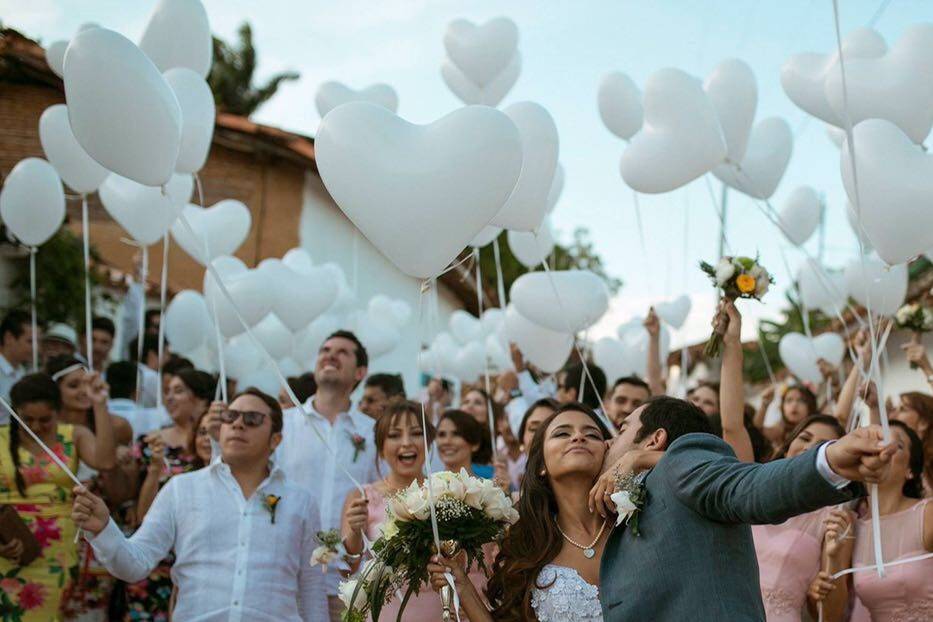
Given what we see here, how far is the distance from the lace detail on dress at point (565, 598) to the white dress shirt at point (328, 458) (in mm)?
2466

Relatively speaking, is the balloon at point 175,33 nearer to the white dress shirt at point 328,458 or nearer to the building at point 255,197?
the white dress shirt at point 328,458

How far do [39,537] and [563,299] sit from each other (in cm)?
332

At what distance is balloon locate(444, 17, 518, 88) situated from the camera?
7004 millimetres

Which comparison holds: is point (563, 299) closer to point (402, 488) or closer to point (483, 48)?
point (483, 48)

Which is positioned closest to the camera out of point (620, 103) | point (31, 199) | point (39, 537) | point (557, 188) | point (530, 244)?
point (39, 537)

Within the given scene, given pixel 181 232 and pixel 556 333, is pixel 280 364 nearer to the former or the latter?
pixel 181 232

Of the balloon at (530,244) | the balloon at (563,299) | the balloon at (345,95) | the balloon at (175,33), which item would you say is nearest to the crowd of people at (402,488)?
the balloon at (563,299)

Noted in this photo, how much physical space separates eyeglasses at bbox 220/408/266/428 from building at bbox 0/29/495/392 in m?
12.3

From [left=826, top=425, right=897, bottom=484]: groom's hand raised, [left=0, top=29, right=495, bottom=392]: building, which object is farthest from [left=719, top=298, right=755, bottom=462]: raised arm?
[left=0, top=29, right=495, bottom=392]: building

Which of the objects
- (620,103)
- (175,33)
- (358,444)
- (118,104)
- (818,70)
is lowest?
(358,444)

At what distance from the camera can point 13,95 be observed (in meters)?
17.1

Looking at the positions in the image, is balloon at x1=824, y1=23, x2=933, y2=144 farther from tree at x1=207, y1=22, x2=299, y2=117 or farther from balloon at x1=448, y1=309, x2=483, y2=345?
tree at x1=207, y1=22, x2=299, y2=117

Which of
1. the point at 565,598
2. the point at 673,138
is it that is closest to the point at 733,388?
the point at 565,598

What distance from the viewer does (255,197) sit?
60.0 ft
